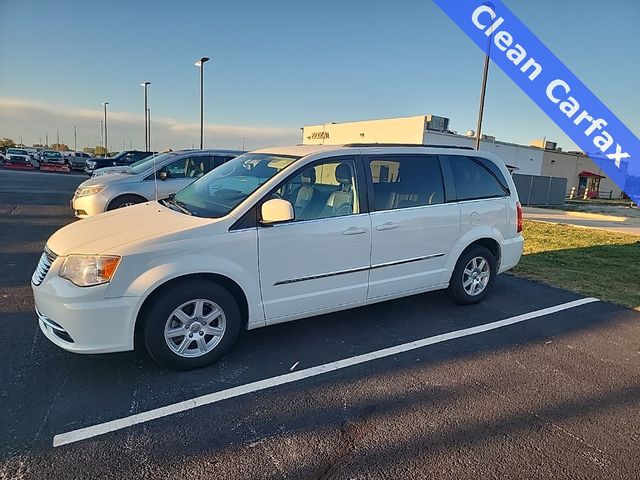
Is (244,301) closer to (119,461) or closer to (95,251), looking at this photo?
→ (95,251)

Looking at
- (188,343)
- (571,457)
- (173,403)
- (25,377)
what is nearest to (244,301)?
(188,343)

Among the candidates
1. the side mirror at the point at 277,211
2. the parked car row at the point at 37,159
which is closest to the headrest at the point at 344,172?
the side mirror at the point at 277,211

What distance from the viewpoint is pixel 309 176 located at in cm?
388

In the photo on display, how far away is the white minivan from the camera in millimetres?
3053

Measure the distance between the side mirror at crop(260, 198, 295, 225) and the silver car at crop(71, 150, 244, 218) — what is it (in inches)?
202

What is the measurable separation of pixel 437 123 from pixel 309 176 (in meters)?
26.7

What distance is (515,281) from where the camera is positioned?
627 centimetres

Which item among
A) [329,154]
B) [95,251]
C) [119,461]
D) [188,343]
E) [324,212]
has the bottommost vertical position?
[119,461]

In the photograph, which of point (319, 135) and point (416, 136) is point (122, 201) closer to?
point (416, 136)

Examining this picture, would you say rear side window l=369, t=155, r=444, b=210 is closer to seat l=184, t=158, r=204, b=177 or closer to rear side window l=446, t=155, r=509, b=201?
rear side window l=446, t=155, r=509, b=201

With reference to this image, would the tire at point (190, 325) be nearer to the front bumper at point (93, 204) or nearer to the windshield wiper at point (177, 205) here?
the windshield wiper at point (177, 205)

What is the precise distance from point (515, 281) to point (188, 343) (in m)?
4.94

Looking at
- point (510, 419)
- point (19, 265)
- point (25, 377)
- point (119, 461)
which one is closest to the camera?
point (119, 461)

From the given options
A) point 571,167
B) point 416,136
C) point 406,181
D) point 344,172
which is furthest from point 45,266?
point 571,167
